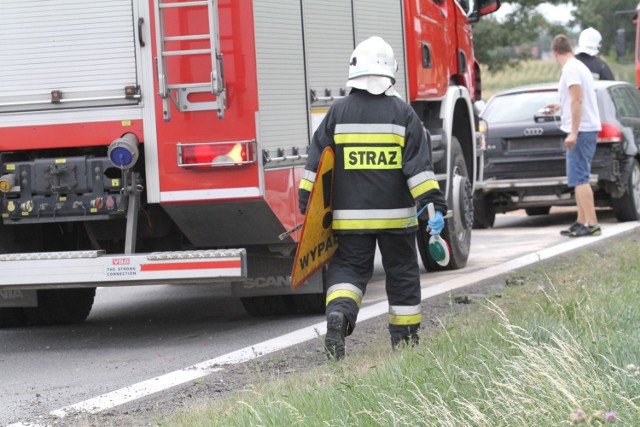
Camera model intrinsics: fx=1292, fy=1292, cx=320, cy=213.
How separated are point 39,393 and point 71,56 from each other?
2.20 meters

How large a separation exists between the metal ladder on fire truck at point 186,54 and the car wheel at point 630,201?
26.3ft

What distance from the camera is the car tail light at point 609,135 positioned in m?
14.4

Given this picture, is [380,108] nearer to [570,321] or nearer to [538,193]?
[570,321]

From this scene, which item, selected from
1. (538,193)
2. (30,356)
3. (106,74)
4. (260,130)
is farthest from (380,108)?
(538,193)

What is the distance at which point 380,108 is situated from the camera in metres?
6.78

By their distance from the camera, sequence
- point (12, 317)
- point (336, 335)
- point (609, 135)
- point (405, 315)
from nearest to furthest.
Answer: point (336, 335) < point (405, 315) < point (12, 317) < point (609, 135)

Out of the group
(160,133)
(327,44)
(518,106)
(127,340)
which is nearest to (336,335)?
(160,133)

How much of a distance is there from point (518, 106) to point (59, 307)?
7.46 m

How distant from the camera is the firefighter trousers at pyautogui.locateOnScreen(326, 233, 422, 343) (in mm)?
6844

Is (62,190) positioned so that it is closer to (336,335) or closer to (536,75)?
(336,335)

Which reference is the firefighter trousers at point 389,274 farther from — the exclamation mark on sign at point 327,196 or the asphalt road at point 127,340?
the asphalt road at point 127,340

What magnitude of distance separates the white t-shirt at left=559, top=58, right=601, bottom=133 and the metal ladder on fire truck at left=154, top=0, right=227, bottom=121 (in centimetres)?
590

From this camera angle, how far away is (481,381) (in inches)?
194

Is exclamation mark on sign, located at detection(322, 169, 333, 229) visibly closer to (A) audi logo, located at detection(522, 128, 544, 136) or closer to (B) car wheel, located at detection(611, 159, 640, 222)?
(A) audi logo, located at detection(522, 128, 544, 136)
